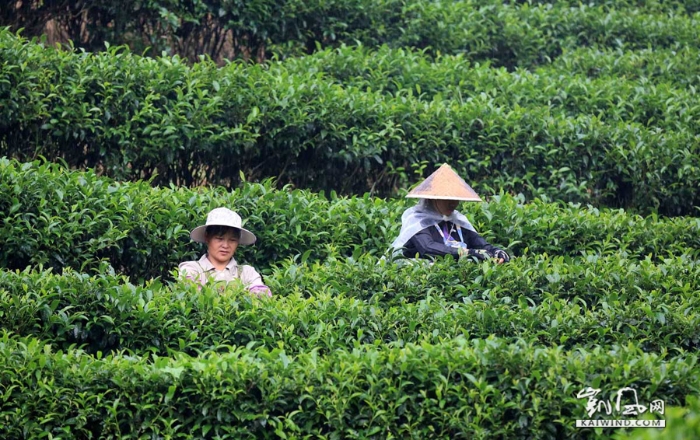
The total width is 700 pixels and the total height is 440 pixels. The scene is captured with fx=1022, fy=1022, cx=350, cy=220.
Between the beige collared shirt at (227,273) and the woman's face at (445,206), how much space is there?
1.50 m

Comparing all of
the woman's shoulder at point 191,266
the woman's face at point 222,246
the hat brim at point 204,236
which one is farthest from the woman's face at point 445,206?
the woman's shoulder at point 191,266

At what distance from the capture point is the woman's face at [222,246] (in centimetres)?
748

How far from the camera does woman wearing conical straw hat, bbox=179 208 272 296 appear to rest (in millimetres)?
7406

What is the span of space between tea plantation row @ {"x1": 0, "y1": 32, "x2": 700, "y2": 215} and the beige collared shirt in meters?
2.26

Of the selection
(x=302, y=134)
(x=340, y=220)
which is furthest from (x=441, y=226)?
(x=302, y=134)

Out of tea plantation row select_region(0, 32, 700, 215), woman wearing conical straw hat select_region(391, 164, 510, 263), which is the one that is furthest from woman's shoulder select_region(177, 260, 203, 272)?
Result: tea plantation row select_region(0, 32, 700, 215)

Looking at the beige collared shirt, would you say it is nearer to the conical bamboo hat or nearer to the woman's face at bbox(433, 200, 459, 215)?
the conical bamboo hat

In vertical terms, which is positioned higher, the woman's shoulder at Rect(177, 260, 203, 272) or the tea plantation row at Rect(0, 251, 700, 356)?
the woman's shoulder at Rect(177, 260, 203, 272)

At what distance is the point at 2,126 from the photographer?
9312 mm

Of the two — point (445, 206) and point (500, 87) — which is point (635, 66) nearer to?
point (500, 87)

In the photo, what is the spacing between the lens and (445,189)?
7809mm

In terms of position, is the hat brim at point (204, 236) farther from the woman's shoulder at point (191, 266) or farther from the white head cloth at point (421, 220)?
the white head cloth at point (421, 220)

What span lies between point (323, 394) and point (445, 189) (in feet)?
8.71

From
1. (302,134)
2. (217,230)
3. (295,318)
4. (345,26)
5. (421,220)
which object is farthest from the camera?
(345,26)
